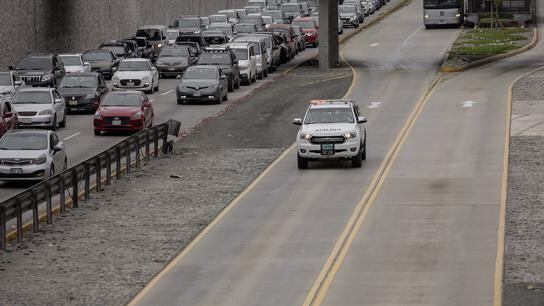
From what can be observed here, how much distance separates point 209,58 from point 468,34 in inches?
1127

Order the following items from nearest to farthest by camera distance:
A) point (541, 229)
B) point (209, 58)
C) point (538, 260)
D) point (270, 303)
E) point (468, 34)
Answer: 1. point (270, 303)
2. point (538, 260)
3. point (541, 229)
4. point (209, 58)
5. point (468, 34)

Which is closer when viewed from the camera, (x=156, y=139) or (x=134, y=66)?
(x=156, y=139)

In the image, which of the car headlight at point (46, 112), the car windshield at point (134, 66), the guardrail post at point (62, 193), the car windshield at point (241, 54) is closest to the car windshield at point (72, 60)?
the car windshield at point (134, 66)

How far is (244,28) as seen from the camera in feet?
293

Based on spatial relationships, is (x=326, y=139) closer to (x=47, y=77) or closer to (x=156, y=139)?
(x=156, y=139)

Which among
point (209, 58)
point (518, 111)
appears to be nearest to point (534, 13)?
point (209, 58)

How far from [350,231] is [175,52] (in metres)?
40.6

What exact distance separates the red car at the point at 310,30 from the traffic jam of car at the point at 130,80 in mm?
61

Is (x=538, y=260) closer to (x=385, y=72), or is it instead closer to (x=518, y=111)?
(x=518, y=111)

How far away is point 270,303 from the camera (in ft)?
79.1

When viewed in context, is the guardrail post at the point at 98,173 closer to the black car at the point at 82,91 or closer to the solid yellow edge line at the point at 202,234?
the solid yellow edge line at the point at 202,234

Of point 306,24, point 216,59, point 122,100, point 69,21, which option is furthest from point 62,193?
point 306,24

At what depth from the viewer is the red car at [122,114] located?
156 feet

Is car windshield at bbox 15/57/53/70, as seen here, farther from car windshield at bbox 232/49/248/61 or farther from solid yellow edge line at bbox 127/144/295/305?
solid yellow edge line at bbox 127/144/295/305
